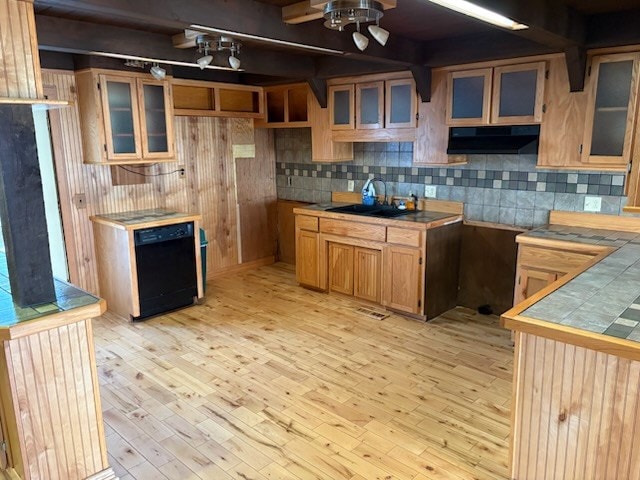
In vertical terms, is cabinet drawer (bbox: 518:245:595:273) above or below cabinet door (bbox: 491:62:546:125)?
below

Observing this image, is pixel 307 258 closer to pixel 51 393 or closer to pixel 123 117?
pixel 123 117

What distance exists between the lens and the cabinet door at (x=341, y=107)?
464cm

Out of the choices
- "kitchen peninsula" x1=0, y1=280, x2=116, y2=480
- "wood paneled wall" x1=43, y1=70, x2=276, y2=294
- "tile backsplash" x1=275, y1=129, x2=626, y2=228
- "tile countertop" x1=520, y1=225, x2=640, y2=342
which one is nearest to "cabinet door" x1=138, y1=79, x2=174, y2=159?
"wood paneled wall" x1=43, y1=70, x2=276, y2=294

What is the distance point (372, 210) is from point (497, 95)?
171cm

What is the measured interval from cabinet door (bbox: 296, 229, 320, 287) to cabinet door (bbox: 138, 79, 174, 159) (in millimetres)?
1571

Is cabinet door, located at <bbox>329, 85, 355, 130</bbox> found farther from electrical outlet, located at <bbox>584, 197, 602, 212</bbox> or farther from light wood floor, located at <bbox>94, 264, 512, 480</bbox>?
electrical outlet, located at <bbox>584, 197, 602, 212</bbox>

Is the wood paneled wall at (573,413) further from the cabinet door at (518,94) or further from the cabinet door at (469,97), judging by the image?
the cabinet door at (469,97)

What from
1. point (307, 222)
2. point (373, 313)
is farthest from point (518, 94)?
point (307, 222)

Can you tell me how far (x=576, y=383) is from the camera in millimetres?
1873

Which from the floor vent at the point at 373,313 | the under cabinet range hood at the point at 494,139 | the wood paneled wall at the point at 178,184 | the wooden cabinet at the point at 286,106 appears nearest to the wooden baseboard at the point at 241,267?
the wood paneled wall at the point at 178,184

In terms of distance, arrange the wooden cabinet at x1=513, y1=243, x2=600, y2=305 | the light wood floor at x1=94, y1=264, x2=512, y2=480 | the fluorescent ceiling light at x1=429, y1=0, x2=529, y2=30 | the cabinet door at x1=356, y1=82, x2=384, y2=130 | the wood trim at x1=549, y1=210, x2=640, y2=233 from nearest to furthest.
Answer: the fluorescent ceiling light at x1=429, y1=0, x2=529, y2=30
the light wood floor at x1=94, y1=264, x2=512, y2=480
the wooden cabinet at x1=513, y1=243, x2=600, y2=305
the wood trim at x1=549, y1=210, x2=640, y2=233
the cabinet door at x1=356, y1=82, x2=384, y2=130

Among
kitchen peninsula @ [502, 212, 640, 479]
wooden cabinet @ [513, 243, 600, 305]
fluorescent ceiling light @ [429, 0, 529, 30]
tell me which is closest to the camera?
kitchen peninsula @ [502, 212, 640, 479]

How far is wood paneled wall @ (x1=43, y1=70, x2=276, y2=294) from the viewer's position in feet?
14.0

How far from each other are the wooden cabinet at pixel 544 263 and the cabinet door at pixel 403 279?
0.85m
